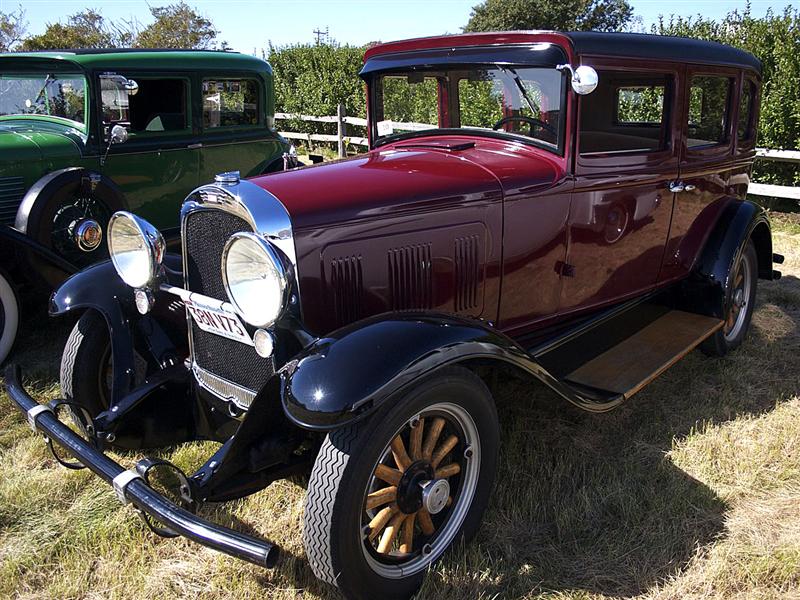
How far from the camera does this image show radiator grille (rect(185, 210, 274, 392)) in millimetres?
2465

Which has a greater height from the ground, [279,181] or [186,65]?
[186,65]

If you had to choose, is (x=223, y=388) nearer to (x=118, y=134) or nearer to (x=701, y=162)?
(x=701, y=162)

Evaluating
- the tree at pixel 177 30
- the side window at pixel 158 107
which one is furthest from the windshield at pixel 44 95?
the tree at pixel 177 30

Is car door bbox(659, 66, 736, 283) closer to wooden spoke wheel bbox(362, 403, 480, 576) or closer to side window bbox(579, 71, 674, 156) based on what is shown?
side window bbox(579, 71, 674, 156)

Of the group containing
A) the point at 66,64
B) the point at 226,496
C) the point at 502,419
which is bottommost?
the point at 502,419

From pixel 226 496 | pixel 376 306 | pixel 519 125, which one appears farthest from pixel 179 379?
pixel 519 125

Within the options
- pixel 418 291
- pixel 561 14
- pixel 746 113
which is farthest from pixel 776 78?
pixel 561 14

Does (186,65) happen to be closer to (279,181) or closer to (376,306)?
(279,181)

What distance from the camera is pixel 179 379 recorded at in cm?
281

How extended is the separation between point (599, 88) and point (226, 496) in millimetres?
2670

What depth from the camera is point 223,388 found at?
2.66 meters

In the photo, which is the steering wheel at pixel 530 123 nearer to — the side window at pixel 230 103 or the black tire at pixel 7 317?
the black tire at pixel 7 317

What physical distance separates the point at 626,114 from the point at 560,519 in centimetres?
242

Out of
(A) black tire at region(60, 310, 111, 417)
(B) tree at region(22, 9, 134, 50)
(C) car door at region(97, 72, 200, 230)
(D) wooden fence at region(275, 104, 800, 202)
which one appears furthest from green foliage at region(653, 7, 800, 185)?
(B) tree at region(22, 9, 134, 50)
